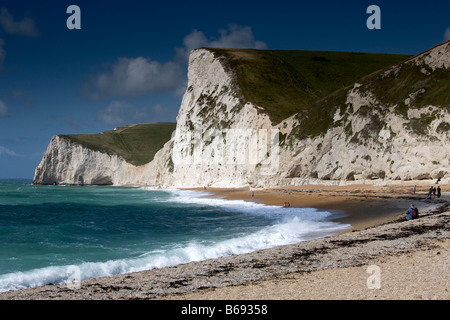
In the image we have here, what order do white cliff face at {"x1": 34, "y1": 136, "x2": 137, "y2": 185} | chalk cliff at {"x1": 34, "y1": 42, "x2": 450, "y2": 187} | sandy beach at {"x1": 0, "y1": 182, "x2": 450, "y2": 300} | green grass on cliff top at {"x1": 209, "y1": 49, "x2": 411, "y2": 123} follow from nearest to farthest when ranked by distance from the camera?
sandy beach at {"x1": 0, "y1": 182, "x2": 450, "y2": 300}, chalk cliff at {"x1": 34, "y1": 42, "x2": 450, "y2": 187}, green grass on cliff top at {"x1": 209, "y1": 49, "x2": 411, "y2": 123}, white cliff face at {"x1": 34, "y1": 136, "x2": 137, "y2": 185}

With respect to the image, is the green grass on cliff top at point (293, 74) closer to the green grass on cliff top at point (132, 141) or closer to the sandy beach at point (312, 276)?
the sandy beach at point (312, 276)

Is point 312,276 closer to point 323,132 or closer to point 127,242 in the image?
point 127,242

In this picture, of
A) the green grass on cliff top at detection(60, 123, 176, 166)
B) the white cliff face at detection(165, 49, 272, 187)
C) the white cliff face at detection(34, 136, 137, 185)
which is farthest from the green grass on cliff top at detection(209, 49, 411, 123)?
the white cliff face at detection(34, 136, 137, 185)

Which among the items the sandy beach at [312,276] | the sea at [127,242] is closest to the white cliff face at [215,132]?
the sea at [127,242]

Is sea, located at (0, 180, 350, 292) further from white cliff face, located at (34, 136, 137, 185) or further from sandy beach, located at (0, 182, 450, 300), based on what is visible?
white cliff face, located at (34, 136, 137, 185)

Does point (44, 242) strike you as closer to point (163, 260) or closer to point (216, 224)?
point (163, 260)
